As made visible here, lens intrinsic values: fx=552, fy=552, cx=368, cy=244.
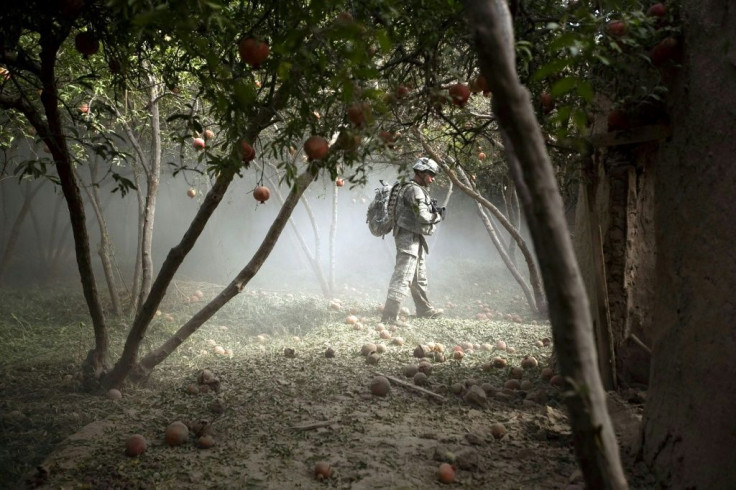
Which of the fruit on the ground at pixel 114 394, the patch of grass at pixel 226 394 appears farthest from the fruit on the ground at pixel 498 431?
the fruit on the ground at pixel 114 394

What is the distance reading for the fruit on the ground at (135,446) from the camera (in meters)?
2.92

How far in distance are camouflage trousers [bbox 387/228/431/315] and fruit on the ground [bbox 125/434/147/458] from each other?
15.9 feet

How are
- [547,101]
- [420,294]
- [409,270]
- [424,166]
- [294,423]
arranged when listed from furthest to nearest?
[420,294] < [409,270] < [424,166] < [294,423] < [547,101]

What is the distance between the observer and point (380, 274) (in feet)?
48.2

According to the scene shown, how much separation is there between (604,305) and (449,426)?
1.25m

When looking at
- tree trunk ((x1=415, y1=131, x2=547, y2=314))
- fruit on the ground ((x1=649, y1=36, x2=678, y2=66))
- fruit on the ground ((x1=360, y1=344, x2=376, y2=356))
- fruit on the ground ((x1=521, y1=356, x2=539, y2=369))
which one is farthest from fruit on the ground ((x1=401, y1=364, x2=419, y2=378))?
tree trunk ((x1=415, y1=131, x2=547, y2=314))

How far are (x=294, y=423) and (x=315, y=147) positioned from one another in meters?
1.75

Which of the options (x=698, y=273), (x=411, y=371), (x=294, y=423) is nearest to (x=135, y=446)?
(x=294, y=423)

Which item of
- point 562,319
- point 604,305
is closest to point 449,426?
point 604,305

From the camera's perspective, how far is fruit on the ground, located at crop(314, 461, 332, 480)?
273 cm

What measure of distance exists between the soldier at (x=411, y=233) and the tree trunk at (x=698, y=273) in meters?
4.84

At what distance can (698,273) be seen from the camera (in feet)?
8.08

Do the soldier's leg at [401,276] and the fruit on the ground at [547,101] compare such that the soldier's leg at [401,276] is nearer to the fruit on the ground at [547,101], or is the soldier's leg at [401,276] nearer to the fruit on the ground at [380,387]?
the fruit on the ground at [380,387]

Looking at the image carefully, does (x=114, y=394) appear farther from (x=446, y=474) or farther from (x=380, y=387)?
(x=446, y=474)
